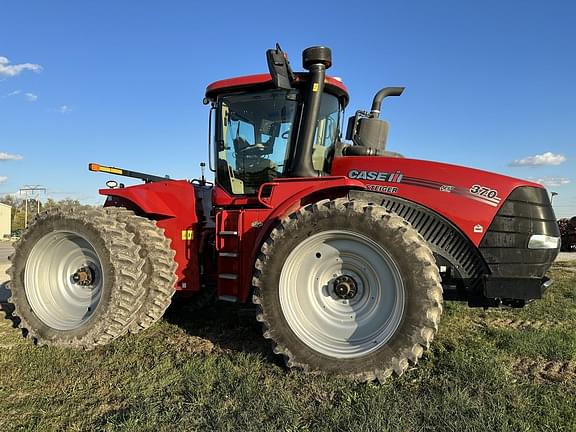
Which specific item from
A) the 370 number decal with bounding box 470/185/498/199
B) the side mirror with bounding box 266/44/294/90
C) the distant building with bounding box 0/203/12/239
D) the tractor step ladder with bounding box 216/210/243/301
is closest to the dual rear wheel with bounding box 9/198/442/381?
the tractor step ladder with bounding box 216/210/243/301

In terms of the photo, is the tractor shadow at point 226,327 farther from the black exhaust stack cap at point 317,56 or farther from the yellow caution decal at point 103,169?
the black exhaust stack cap at point 317,56

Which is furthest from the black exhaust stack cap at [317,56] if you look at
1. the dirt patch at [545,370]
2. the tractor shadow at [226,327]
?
the dirt patch at [545,370]

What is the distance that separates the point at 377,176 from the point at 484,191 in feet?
3.28

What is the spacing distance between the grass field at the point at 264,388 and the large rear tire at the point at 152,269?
0.27 meters

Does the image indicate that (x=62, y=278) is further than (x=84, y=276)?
Yes

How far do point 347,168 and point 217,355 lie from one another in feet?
7.63

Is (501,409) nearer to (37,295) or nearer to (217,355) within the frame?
(217,355)

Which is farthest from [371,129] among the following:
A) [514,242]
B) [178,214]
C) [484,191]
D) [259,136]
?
[178,214]

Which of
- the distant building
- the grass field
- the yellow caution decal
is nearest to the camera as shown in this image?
the grass field

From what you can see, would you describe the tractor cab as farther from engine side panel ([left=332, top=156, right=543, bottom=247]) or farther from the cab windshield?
engine side panel ([left=332, top=156, right=543, bottom=247])

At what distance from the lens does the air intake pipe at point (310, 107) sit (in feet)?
15.9

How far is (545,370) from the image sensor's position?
13.3ft

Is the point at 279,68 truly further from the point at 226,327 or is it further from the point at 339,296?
the point at 226,327

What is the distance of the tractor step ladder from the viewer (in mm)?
4984
